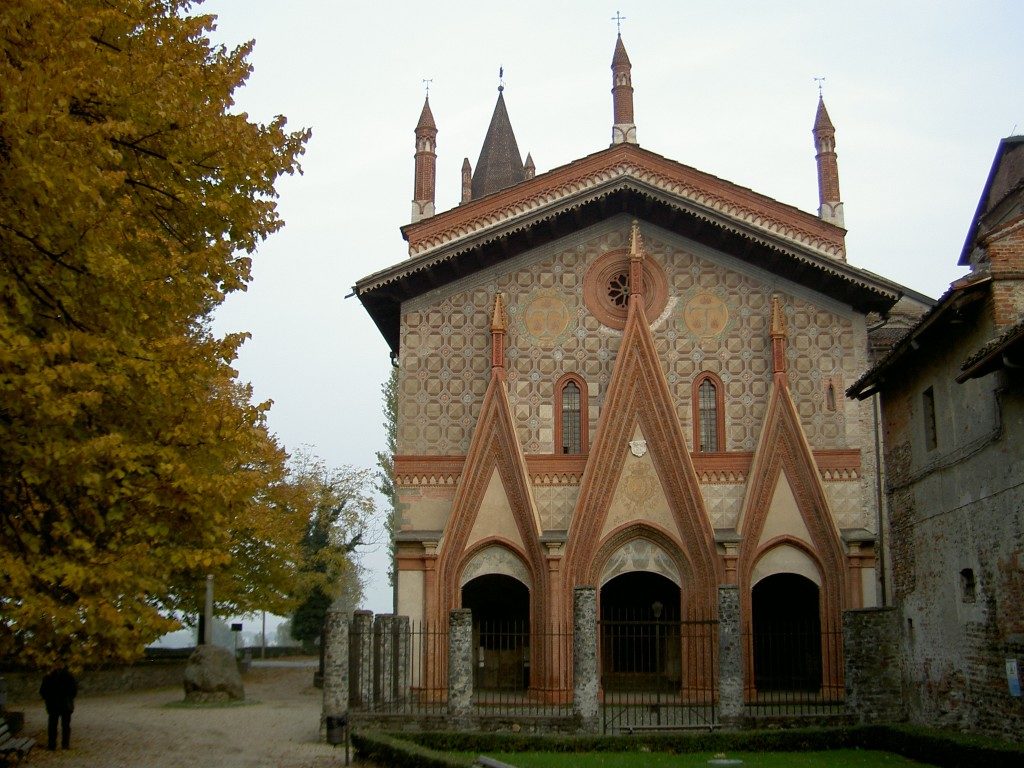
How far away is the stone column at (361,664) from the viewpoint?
21.8m

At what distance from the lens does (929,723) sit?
1912 centimetres

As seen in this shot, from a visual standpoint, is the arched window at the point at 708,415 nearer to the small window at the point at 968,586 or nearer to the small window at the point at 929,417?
the small window at the point at 929,417

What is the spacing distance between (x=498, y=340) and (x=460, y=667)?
9.77 metres

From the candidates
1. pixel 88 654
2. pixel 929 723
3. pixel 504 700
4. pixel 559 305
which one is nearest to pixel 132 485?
pixel 88 654

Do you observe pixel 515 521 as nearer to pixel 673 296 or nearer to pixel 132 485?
pixel 673 296

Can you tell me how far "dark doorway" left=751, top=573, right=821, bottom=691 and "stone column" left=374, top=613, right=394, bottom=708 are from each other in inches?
334

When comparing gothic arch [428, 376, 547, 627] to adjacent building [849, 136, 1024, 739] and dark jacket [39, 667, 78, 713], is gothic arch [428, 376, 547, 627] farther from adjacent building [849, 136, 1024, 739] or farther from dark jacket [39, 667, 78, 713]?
dark jacket [39, 667, 78, 713]

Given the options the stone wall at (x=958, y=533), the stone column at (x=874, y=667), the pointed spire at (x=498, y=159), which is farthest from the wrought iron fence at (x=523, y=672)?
the pointed spire at (x=498, y=159)

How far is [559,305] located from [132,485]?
18.3 meters

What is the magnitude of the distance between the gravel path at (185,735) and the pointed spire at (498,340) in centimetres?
936

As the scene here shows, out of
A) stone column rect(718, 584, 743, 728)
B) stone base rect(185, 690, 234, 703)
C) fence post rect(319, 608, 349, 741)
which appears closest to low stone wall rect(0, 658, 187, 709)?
stone base rect(185, 690, 234, 703)

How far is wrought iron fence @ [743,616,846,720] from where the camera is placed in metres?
23.9

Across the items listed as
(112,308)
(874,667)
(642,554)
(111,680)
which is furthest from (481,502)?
(112,308)

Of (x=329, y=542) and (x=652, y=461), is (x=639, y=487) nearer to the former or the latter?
(x=652, y=461)
